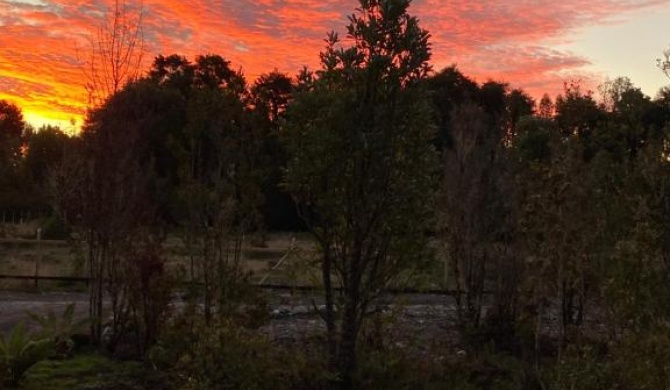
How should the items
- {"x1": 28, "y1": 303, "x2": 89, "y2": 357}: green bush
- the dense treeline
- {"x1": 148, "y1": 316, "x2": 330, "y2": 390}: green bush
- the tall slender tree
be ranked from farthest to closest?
{"x1": 28, "y1": 303, "x2": 89, "y2": 357}: green bush
the tall slender tree
the dense treeline
{"x1": 148, "y1": 316, "x2": 330, "y2": 390}: green bush

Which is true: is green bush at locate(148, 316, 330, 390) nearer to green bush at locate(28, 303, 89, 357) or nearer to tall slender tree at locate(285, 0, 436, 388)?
tall slender tree at locate(285, 0, 436, 388)

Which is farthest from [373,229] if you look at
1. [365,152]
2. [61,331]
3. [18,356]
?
[61,331]

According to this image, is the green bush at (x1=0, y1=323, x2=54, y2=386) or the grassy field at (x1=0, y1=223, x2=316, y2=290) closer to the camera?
the green bush at (x1=0, y1=323, x2=54, y2=386)

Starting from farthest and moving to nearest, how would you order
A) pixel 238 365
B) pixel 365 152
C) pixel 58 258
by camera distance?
pixel 58 258 → pixel 365 152 → pixel 238 365

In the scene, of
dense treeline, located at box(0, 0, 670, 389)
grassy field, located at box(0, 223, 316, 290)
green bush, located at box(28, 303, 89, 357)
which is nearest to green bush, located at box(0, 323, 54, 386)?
green bush, located at box(28, 303, 89, 357)

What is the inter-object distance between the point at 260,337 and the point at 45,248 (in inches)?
940

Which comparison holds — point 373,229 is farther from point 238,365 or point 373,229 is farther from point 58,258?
point 58,258

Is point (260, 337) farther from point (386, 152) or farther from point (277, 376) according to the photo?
point (386, 152)

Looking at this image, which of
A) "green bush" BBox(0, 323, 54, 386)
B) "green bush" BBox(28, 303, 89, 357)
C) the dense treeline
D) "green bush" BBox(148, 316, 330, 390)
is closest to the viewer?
"green bush" BBox(148, 316, 330, 390)

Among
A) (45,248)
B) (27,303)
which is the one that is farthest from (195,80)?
(27,303)

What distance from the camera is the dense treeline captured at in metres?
7.71

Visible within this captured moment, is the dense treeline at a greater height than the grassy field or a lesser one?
greater

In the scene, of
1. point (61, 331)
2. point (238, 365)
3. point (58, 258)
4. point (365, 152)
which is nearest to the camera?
point (238, 365)

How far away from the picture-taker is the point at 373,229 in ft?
29.0
